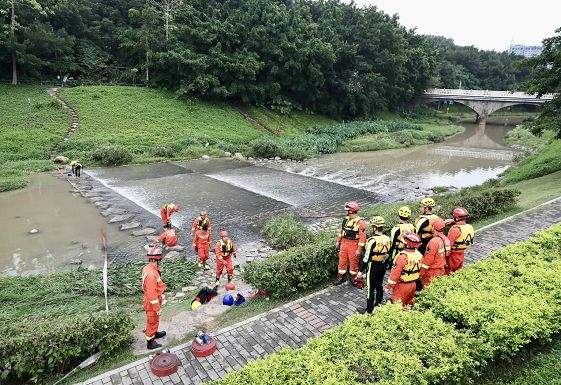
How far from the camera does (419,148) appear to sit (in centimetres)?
3756

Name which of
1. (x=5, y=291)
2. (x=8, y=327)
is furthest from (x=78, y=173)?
(x=8, y=327)

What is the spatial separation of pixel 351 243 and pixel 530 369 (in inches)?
154

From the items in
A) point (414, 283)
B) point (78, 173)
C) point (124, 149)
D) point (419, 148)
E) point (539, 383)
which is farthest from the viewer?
point (419, 148)

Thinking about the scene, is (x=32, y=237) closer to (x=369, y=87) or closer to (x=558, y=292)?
(x=558, y=292)

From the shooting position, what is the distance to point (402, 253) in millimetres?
7078

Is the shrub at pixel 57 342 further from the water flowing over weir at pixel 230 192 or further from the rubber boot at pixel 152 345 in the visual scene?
the water flowing over weir at pixel 230 192

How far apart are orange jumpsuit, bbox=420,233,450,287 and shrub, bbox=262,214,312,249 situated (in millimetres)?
5374

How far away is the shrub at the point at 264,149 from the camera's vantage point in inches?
1166

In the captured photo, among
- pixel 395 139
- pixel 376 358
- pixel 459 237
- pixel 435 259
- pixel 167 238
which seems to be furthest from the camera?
pixel 395 139

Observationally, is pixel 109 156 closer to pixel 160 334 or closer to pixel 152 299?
pixel 160 334

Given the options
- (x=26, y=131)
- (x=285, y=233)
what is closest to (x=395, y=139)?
(x=285, y=233)

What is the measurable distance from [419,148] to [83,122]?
28347 millimetres

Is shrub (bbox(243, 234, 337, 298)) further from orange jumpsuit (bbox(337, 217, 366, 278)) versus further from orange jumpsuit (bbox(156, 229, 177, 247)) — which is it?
orange jumpsuit (bbox(156, 229, 177, 247))

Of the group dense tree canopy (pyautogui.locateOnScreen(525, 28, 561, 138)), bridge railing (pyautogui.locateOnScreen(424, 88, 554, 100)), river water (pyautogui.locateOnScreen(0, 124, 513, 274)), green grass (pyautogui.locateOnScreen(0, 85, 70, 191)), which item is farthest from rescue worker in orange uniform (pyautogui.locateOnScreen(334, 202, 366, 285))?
bridge railing (pyautogui.locateOnScreen(424, 88, 554, 100))
